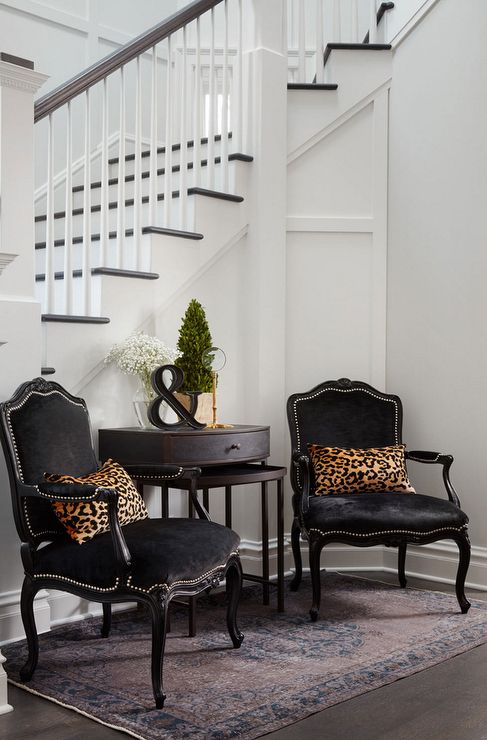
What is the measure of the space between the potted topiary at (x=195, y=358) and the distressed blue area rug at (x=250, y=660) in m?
0.97

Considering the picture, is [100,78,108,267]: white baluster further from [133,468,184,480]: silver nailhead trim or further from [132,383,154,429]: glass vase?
[133,468,184,480]: silver nailhead trim

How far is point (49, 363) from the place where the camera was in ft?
11.8

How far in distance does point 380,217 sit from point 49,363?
2.04 meters

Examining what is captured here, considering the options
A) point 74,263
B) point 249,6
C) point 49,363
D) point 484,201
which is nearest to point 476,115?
point 484,201

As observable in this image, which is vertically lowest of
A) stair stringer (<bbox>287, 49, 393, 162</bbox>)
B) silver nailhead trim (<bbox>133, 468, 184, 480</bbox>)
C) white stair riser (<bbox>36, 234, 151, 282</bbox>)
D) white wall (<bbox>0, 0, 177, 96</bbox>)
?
silver nailhead trim (<bbox>133, 468, 184, 480</bbox>)

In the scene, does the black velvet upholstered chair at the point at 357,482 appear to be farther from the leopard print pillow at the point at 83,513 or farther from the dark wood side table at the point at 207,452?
the leopard print pillow at the point at 83,513

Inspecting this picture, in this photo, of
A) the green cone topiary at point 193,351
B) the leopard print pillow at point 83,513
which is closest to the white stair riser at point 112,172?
the green cone topiary at point 193,351

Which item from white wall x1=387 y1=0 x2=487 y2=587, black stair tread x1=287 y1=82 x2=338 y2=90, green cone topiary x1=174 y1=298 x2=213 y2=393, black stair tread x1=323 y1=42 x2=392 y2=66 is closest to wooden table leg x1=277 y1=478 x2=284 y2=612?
green cone topiary x1=174 y1=298 x2=213 y2=393

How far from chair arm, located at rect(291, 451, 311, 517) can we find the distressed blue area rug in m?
0.46

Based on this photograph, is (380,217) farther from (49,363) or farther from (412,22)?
(49,363)

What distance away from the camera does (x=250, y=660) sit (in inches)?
123

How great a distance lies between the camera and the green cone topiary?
3.86 metres

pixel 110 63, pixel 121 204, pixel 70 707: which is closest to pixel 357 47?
pixel 110 63

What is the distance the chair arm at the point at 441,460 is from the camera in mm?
3973
